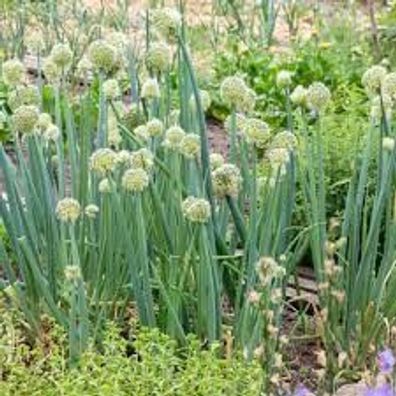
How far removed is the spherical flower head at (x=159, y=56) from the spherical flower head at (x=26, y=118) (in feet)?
1.13

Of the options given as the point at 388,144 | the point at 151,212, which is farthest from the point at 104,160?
the point at 388,144

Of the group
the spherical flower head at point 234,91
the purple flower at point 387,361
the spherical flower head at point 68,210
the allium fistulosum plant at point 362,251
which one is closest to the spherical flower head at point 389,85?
the allium fistulosum plant at point 362,251

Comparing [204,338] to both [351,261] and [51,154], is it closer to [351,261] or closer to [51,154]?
[351,261]

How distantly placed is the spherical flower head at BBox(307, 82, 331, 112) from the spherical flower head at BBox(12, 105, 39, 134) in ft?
2.34

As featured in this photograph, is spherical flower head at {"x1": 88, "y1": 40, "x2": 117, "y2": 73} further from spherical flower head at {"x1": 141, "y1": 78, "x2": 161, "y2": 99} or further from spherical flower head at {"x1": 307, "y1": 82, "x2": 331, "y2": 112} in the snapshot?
spherical flower head at {"x1": 307, "y1": 82, "x2": 331, "y2": 112}

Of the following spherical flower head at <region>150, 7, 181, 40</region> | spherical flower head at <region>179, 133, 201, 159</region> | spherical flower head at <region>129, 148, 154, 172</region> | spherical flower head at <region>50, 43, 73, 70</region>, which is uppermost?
spherical flower head at <region>150, 7, 181, 40</region>

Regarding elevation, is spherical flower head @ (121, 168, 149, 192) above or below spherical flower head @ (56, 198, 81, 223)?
above

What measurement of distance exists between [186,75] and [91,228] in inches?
20.3

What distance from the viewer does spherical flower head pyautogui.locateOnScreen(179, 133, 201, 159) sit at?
3.07 meters

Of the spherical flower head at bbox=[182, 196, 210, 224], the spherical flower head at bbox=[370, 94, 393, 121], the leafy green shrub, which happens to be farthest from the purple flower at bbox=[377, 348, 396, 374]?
the spherical flower head at bbox=[370, 94, 393, 121]

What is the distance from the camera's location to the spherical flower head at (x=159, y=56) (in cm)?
324

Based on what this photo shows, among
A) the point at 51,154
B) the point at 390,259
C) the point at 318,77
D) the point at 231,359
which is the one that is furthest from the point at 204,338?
the point at 318,77

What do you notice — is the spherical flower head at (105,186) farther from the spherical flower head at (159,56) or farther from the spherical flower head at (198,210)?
the spherical flower head at (159,56)

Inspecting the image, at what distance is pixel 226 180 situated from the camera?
3.08 m
